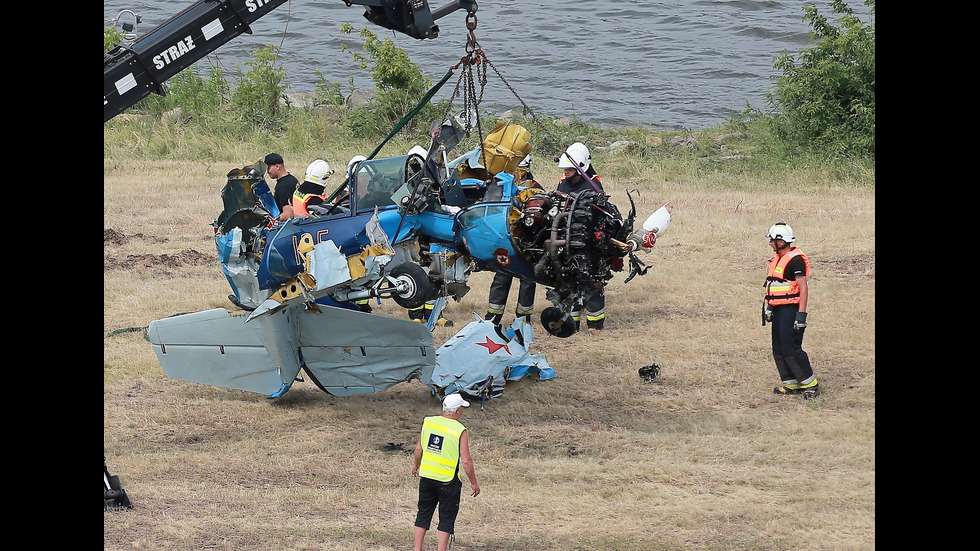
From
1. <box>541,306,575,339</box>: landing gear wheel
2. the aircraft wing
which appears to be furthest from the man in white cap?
the aircraft wing

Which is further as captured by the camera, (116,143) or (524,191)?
(116,143)

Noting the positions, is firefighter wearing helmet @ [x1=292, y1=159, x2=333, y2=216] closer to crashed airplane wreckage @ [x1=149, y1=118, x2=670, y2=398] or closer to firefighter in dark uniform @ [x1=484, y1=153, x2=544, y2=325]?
crashed airplane wreckage @ [x1=149, y1=118, x2=670, y2=398]

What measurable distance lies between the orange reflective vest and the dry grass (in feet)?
3.42

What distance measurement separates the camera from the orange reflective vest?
35.5 feet

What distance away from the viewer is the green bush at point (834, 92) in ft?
76.4

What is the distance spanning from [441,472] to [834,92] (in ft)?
63.1

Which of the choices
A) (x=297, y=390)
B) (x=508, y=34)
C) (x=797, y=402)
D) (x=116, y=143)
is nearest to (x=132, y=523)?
(x=297, y=390)

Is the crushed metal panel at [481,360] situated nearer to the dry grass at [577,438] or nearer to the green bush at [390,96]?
the dry grass at [577,438]

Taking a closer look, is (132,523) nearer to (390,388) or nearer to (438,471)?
(438,471)

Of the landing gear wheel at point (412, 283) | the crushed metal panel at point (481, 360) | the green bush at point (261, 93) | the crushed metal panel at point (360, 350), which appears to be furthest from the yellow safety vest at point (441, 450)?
the green bush at point (261, 93)

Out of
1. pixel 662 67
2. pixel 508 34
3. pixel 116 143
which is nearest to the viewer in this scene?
pixel 116 143

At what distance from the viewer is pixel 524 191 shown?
421 inches

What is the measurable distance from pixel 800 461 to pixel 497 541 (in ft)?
10.1

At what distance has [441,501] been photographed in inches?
291
